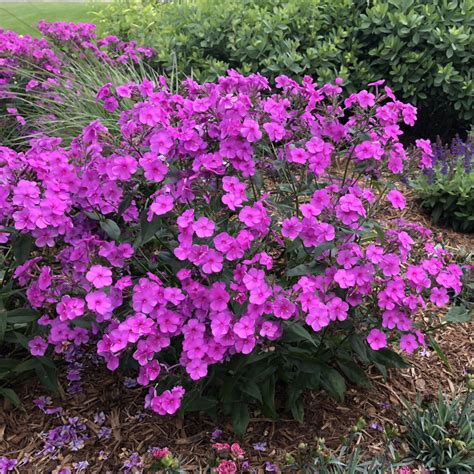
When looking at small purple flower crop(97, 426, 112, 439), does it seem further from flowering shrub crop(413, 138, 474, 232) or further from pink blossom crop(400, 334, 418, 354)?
flowering shrub crop(413, 138, 474, 232)

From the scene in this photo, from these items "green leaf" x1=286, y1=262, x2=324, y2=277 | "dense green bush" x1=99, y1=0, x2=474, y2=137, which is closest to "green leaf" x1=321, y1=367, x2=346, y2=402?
"green leaf" x1=286, y1=262, x2=324, y2=277

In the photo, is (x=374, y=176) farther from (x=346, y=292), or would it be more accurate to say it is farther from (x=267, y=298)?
(x=267, y=298)

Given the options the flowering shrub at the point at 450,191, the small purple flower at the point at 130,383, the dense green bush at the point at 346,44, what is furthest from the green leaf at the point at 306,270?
the dense green bush at the point at 346,44

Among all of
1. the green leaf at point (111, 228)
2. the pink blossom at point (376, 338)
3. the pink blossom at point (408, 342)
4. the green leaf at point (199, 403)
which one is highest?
the green leaf at point (111, 228)

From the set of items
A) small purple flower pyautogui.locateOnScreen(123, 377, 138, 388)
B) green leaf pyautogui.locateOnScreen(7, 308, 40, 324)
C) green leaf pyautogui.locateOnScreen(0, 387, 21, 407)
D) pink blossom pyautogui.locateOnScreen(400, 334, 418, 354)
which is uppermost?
pink blossom pyautogui.locateOnScreen(400, 334, 418, 354)

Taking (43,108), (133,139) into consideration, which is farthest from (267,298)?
(43,108)

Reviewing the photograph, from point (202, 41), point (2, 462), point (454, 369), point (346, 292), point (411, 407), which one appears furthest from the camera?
point (202, 41)

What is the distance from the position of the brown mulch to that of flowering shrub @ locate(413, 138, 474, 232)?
1409 millimetres

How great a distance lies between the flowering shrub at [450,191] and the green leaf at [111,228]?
2346mm

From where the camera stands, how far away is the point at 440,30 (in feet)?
14.8

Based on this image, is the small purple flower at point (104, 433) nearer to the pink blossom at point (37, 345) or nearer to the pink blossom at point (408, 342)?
the pink blossom at point (37, 345)

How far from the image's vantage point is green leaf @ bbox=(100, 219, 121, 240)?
6.39 ft

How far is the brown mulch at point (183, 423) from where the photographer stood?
216 cm

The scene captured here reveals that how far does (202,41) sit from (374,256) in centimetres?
352
